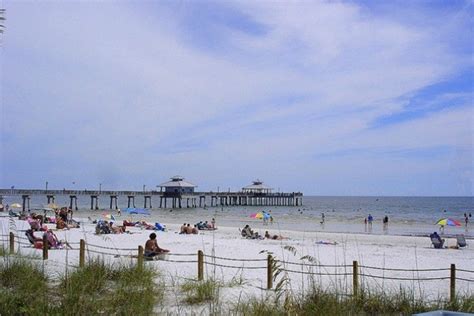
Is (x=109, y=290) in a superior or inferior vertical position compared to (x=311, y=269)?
superior

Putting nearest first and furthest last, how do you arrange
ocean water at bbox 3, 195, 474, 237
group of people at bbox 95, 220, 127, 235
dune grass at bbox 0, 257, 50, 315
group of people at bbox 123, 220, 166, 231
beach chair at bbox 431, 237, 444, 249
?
dune grass at bbox 0, 257, 50, 315 < beach chair at bbox 431, 237, 444, 249 < group of people at bbox 95, 220, 127, 235 < group of people at bbox 123, 220, 166, 231 < ocean water at bbox 3, 195, 474, 237

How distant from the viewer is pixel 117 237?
819 inches

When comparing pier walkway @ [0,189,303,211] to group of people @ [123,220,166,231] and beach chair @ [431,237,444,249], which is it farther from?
beach chair @ [431,237,444,249]

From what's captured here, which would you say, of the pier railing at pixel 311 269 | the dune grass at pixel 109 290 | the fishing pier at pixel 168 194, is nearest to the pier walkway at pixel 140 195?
the fishing pier at pixel 168 194

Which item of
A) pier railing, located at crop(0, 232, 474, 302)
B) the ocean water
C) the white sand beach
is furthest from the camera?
the ocean water

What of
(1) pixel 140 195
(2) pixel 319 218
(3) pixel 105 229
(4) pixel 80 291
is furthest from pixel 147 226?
(1) pixel 140 195

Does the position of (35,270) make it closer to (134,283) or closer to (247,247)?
(134,283)

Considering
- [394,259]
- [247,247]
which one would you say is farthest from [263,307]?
Answer: [247,247]

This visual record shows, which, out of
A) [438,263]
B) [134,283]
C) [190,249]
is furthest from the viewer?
[190,249]

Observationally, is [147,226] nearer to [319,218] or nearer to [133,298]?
[133,298]

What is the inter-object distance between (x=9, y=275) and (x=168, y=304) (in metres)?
2.48

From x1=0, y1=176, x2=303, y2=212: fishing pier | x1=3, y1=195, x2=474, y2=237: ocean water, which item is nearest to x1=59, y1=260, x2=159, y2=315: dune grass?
x1=3, y1=195, x2=474, y2=237: ocean water

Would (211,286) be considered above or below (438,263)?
above

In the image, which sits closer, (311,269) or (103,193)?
(311,269)
